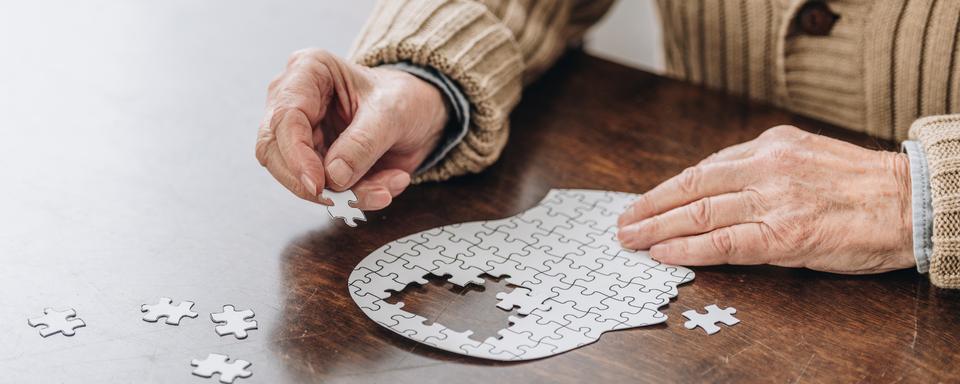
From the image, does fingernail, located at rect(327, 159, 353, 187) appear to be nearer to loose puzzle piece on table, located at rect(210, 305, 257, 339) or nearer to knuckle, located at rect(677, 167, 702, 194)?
loose puzzle piece on table, located at rect(210, 305, 257, 339)

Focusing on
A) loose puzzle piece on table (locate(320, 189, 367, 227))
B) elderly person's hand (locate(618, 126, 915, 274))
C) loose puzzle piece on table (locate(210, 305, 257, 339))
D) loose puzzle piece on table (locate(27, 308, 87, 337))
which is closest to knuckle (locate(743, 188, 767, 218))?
elderly person's hand (locate(618, 126, 915, 274))

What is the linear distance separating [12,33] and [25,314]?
106 cm

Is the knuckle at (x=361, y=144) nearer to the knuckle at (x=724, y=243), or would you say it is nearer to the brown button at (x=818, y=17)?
the knuckle at (x=724, y=243)

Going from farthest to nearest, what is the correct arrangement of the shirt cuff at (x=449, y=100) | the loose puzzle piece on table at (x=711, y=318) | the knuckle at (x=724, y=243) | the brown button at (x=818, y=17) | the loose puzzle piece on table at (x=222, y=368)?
the brown button at (x=818, y=17) → the shirt cuff at (x=449, y=100) → the knuckle at (x=724, y=243) → the loose puzzle piece on table at (x=711, y=318) → the loose puzzle piece on table at (x=222, y=368)

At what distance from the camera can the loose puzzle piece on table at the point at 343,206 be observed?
4.65 ft

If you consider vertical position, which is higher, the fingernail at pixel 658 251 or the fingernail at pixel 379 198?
the fingernail at pixel 379 198

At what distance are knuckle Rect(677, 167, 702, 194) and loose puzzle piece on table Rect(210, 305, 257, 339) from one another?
65 cm

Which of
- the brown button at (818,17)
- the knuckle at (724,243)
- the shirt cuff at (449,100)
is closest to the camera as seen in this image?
the knuckle at (724,243)

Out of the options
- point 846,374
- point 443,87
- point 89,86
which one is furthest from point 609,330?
point 89,86

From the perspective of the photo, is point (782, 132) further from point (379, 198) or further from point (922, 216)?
point (379, 198)

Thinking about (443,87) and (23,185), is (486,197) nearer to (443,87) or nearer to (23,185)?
(443,87)

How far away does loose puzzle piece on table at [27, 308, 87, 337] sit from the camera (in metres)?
1.21

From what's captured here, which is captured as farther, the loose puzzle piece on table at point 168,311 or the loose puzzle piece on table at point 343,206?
the loose puzzle piece on table at point 343,206

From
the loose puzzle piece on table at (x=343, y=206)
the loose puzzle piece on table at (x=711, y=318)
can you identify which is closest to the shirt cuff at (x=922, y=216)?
the loose puzzle piece on table at (x=711, y=318)
